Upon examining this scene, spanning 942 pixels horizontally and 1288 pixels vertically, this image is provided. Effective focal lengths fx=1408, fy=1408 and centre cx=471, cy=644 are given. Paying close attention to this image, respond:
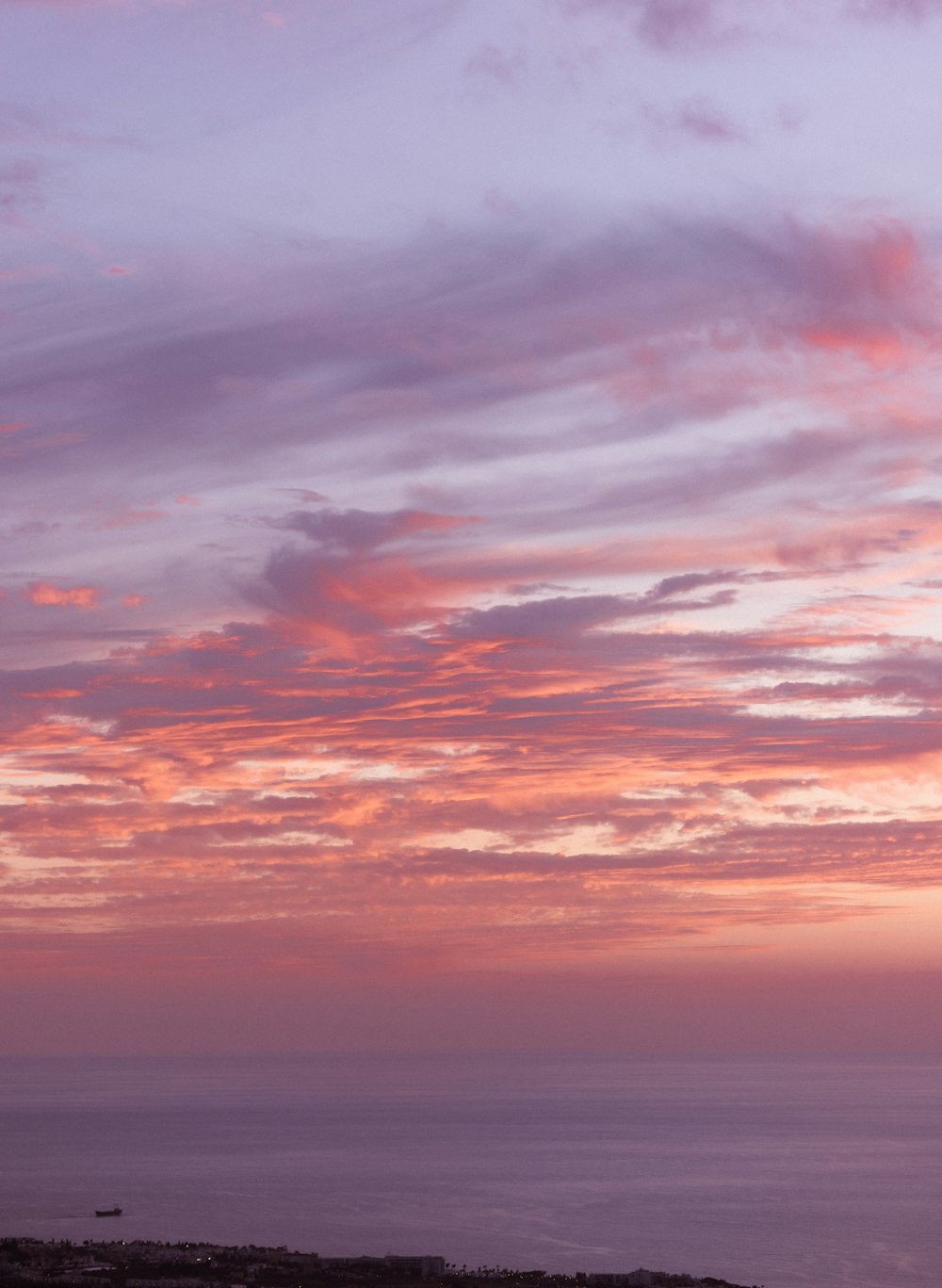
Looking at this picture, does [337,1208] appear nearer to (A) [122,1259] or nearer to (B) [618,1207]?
(B) [618,1207]

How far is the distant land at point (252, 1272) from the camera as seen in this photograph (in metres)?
96.1

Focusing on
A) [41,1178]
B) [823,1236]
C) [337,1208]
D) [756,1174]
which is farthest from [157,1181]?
[823,1236]

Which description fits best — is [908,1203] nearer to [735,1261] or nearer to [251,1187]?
[735,1261]

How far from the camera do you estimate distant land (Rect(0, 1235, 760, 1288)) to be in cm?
Answer: 9612

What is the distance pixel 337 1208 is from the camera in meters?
157

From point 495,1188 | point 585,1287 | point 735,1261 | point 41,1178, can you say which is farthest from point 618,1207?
point 41,1178

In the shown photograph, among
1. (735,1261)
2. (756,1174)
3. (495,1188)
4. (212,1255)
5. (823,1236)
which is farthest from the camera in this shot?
(756,1174)

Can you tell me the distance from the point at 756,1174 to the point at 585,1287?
105m

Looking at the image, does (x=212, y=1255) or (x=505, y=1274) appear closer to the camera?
(x=505, y=1274)

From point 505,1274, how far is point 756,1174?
99001 millimetres

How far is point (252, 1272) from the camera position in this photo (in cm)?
10131

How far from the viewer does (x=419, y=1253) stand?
124 m

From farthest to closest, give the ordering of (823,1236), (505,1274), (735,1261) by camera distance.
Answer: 1. (823,1236)
2. (735,1261)
3. (505,1274)

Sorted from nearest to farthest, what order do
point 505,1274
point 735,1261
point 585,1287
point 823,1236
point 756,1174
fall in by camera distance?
1. point 585,1287
2. point 505,1274
3. point 735,1261
4. point 823,1236
5. point 756,1174
